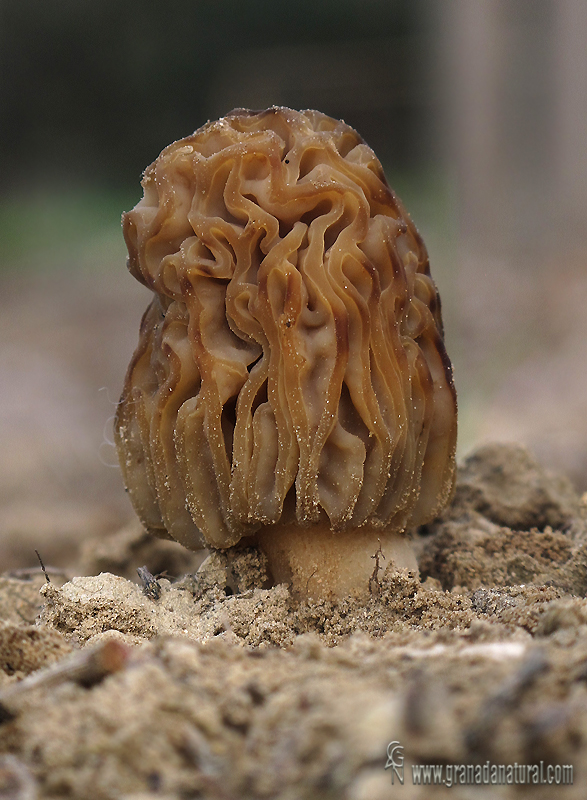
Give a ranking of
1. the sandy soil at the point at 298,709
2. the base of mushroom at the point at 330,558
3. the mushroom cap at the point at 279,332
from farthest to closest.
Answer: the base of mushroom at the point at 330,558, the mushroom cap at the point at 279,332, the sandy soil at the point at 298,709

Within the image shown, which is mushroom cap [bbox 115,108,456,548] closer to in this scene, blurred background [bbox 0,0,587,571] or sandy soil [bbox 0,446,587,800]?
sandy soil [bbox 0,446,587,800]

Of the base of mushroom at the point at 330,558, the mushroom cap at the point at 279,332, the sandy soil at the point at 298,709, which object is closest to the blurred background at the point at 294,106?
the base of mushroom at the point at 330,558

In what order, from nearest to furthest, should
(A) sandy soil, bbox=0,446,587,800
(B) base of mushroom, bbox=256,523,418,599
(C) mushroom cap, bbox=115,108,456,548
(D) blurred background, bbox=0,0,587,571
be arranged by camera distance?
(A) sandy soil, bbox=0,446,587,800
(C) mushroom cap, bbox=115,108,456,548
(B) base of mushroom, bbox=256,523,418,599
(D) blurred background, bbox=0,0,587,571

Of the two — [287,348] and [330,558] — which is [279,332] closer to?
[287,348]

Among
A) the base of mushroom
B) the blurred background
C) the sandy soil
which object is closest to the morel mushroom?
the base of mushroom

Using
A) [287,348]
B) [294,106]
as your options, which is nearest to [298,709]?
[287,348]

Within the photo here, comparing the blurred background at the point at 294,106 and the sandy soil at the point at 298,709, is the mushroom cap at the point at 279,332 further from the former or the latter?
the blurred background at the point at 294,106
